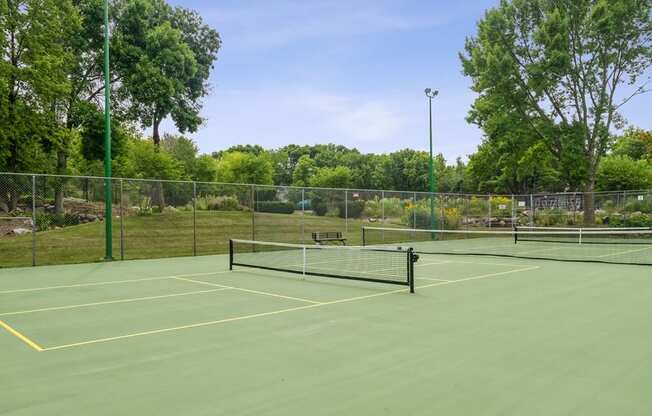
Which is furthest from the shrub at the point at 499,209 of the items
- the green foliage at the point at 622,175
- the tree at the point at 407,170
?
the tree at the point at 407,170

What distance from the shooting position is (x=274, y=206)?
24.8 m

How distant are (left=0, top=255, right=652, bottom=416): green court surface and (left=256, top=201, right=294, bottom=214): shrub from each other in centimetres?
1319

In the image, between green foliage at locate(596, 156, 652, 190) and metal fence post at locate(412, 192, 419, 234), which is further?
green foliage at locate(596, 156, 652, 190)

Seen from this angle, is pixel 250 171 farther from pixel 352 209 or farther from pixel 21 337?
pixel 21 337

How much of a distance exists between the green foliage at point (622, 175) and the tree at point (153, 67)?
134 ft

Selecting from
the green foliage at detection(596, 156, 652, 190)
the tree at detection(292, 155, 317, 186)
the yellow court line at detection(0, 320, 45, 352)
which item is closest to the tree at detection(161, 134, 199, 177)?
the yellow court line at detection(0, 320, 45, 352)

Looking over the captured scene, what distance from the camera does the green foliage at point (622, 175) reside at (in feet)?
164

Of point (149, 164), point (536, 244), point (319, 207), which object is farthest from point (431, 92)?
point (149, 164)

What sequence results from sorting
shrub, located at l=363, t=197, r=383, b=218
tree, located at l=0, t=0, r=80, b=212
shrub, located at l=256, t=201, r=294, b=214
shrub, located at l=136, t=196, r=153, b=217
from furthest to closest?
shrub, located at l=363, t=197, r=383, b=218, shrub, located at l=256, t=201, r=294, b=214, tree, located at l=0, t=0, r=80, b=212, shrub, located at l=136, t=196, r=153, b=217

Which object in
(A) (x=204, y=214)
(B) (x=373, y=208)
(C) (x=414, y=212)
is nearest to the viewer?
(A) (x=204, y=214)

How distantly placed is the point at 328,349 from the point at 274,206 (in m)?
19.2

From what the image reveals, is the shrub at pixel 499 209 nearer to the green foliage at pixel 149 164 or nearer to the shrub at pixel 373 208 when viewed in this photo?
the shrub at pixel 373 208

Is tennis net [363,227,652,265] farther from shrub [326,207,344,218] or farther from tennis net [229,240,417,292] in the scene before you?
shrub [326,207,344,218]

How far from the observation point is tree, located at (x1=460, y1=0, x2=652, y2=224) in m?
30.7
